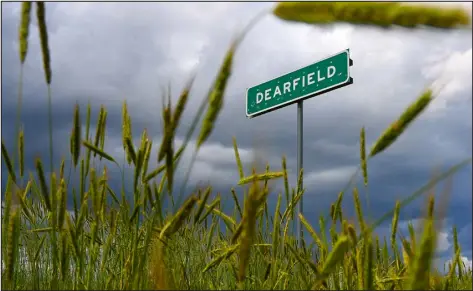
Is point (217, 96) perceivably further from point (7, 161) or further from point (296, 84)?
point (296, 84)

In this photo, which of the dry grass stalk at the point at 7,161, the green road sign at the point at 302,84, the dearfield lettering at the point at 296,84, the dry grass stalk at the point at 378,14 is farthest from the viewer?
the dearfield lettering at the point at 296,84

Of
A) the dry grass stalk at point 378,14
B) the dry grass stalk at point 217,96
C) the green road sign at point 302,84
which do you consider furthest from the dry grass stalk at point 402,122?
the green road sign at point 302,84

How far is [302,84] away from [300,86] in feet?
0.09

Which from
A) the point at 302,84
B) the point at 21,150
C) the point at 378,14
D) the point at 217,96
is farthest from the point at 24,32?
the point at 302,84

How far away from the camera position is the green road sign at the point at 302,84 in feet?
10.8

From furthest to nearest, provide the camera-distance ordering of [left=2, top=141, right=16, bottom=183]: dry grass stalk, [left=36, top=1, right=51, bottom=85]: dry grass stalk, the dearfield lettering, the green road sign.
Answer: the dearfield lettering → the green road sign → [left=2, top=141, right=16, bottom=183]: dry grass stalk → [left=36, top=1, right=51, bottom=85]: dry grass stalk

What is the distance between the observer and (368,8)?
0.68 metres

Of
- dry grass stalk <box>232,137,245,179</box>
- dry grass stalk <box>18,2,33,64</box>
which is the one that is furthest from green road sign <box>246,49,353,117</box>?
dry grass stalk <box>18,2,33,64</box>

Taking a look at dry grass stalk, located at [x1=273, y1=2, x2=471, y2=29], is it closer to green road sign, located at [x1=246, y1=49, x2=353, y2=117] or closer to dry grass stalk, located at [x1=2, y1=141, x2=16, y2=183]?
dry grass stalk, located at [x1=2, y1=141, x2=16, y2=183]

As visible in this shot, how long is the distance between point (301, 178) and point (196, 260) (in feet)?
1.28

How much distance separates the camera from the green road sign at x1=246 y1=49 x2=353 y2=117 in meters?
3.29

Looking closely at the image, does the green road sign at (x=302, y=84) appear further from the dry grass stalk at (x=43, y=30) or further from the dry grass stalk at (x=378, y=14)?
the dry grass stalk at (x=378, y=14)

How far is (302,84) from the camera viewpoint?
362cm

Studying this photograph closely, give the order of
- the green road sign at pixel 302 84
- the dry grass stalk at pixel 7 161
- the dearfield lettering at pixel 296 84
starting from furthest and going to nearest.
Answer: the dearfield lettering at pixel 296 84
the green road sign at pixel 302 84
the dry grass stalk at pixel 7 161
